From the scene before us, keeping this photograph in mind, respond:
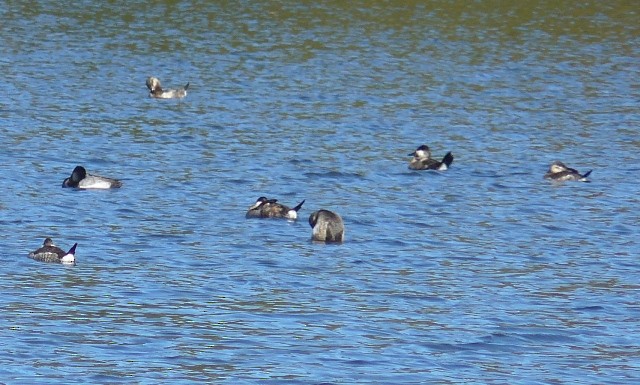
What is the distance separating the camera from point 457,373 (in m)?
13.2

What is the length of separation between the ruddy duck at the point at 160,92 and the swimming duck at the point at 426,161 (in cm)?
1007

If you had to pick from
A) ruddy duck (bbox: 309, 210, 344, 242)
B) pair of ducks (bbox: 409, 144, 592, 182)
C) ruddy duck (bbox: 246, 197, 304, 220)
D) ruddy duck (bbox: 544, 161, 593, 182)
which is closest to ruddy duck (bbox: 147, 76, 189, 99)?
pair of ducks (bbox: 409, 144, 592, 182)

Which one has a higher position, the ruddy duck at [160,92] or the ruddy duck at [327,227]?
the ruddy duck at [160,92]

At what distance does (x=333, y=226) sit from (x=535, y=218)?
12.5ft

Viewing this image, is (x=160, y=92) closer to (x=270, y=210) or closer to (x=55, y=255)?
(x=270, y=210)

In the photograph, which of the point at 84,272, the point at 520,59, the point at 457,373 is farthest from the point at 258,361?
the point at 520,59

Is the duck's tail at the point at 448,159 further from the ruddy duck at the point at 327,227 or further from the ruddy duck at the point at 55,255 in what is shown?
the ruddy duck at the point at 55,255

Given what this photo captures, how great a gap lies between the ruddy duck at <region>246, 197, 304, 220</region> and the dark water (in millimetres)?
252

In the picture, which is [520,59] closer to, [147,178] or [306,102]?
[306,102]

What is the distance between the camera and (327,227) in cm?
1930

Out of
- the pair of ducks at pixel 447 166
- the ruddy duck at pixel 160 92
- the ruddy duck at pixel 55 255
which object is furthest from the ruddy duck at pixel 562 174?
the ruddy duck at pixel 160 92

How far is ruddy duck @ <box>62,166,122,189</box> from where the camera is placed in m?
22.8

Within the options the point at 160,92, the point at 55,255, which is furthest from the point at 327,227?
the point at 160,92

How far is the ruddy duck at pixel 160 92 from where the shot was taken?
3434 centimetres
